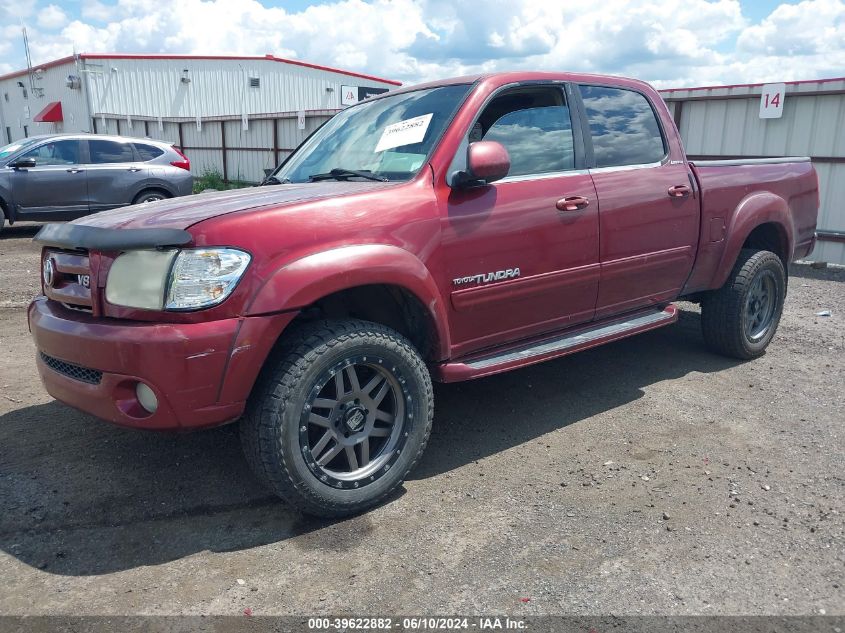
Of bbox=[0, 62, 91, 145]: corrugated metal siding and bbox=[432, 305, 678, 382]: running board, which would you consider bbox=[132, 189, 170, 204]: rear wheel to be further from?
bbox=[0, 62, 91, 145]: corrugated metal siding

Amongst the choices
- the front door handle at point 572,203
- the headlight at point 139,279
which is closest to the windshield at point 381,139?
the front door handle at point 572,203

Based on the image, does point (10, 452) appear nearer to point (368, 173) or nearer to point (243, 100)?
point (368, 173)

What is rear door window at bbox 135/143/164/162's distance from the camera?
1234 cm

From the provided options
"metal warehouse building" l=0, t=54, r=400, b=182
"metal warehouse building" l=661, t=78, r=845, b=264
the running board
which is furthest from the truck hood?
"metal warehouse building" l=0, t=54, r=400, b=182

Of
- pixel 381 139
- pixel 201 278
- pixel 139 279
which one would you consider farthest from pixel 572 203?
pixel 139 279

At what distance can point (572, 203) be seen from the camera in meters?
3.87

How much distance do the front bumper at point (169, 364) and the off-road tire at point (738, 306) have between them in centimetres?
354

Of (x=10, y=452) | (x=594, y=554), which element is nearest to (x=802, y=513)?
(x=594, y=554)

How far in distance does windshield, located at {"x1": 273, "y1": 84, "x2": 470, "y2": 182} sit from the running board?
994 millimetres

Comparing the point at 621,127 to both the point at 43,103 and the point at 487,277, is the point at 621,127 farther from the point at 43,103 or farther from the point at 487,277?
the point at 43,103

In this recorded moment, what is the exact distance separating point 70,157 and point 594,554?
11.7 metres

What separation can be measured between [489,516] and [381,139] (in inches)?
80.6

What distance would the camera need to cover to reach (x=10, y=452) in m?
3.76

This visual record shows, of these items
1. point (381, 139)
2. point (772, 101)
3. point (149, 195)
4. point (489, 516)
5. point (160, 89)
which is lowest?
point (489, 516)
